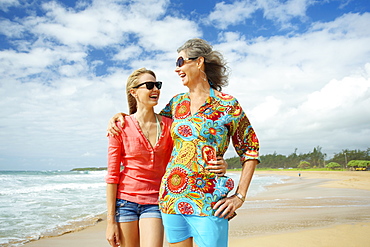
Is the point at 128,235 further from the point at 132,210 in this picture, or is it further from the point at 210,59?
the point at 210,59

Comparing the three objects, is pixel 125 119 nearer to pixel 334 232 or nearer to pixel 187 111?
pixel 187 111

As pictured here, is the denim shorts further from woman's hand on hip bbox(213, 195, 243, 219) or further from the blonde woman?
woman's hand on hip bbox(213, 195, 243, 219)

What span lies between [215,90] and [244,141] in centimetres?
46

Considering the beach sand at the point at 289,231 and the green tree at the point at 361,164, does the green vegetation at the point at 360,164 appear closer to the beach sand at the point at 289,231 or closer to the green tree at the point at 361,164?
the green tree at the point at 361,164

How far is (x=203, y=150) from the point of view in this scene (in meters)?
2.09

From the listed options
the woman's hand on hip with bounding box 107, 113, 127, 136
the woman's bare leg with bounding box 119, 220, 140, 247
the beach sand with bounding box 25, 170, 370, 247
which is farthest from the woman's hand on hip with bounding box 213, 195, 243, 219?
the beach sand with bounding box 25, 170, 370, 247

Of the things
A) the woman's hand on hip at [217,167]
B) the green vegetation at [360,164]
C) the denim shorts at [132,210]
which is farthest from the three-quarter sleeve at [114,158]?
the green vegetation at [360,164]

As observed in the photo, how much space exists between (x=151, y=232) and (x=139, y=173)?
1.49 ft

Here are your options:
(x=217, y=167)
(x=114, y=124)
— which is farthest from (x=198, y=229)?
(x=114, y=124)

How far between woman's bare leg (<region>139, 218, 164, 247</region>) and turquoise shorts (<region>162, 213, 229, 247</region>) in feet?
1.01

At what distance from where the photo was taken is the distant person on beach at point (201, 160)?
6.59ft

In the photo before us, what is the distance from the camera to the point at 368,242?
509 cm

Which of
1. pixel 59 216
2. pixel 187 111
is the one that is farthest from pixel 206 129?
pixel 59 216

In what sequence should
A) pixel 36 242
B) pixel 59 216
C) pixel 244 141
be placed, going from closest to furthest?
pixel 244 141 < pixel 36 242 < pixel 59 216
